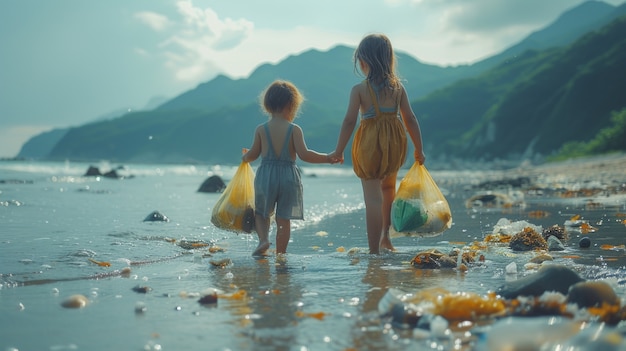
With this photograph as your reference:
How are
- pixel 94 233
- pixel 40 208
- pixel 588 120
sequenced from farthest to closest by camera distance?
1. pixel 588 120
2. pixel 40 208
3. pixel 94 233

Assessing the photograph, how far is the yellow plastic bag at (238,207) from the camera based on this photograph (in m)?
7.04

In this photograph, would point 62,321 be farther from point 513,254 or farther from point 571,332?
point 513,254

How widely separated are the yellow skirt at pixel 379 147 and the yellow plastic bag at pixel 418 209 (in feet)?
0.83

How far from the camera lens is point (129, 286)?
473cm

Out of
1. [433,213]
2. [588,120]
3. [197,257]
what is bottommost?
[197,257]

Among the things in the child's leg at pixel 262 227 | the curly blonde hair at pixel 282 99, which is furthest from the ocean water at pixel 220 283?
the curly blonde hair at pixel 282 99

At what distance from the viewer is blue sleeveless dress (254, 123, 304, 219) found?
6969 millimetres

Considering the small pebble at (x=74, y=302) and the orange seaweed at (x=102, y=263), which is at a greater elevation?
the small pebble at (x=74, y=302)

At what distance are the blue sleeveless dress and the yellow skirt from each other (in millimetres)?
722

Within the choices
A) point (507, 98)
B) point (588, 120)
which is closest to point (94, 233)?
point (588, 120)

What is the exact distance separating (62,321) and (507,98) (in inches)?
4202

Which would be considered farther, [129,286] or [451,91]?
[451,91]

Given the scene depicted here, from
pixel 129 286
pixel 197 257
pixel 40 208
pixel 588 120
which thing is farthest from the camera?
pixel 588 120

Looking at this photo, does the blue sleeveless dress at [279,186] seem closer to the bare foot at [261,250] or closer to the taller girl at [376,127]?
the bare foot at [261,250]
